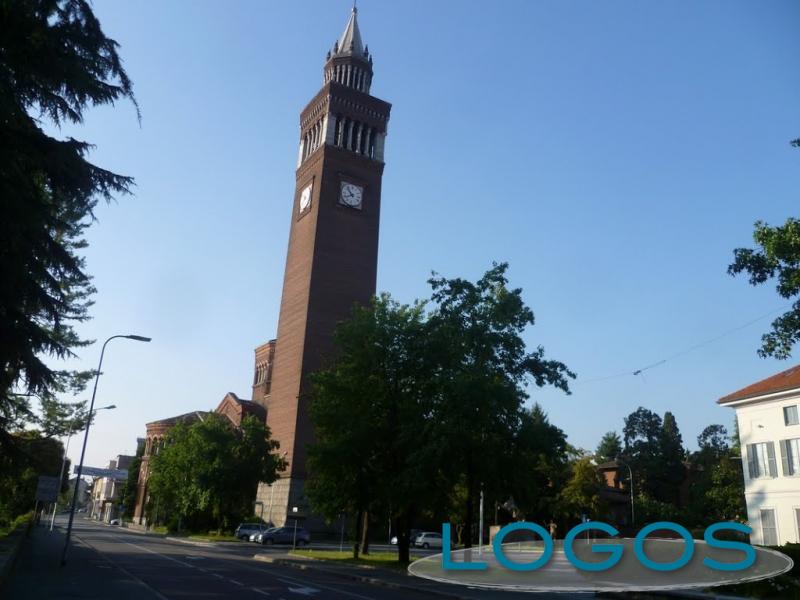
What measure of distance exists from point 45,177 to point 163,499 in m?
58.9

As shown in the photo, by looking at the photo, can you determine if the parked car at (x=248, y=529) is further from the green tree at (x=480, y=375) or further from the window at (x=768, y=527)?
the window at (x=768, y=527)

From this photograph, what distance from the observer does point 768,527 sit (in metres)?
40.8

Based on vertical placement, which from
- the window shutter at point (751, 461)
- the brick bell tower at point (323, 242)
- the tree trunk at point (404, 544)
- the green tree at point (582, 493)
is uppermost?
the brick bell tower at point (323, 242)

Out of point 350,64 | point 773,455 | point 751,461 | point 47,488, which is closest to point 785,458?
point 773,455

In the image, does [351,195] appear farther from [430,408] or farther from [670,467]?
[670,467]

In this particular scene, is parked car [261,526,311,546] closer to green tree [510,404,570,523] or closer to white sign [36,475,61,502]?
white sign [36,475,61,502]

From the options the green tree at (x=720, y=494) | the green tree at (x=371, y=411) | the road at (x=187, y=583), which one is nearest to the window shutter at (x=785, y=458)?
the green tree at (x=720, y=494)

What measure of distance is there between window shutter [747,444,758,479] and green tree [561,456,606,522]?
54.4ft

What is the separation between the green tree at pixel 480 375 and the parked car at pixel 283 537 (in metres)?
23.2

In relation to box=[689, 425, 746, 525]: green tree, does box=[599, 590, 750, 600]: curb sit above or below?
below

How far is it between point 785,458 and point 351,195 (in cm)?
4405

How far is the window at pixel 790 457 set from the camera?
40438mm

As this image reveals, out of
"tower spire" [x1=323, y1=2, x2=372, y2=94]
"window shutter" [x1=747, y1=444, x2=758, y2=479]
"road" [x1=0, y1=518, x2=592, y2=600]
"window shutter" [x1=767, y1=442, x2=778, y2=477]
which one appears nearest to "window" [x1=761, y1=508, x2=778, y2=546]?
"window shutter" [x1=767, y1=442, x2=778, y2=477]

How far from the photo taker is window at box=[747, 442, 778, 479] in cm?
4197
